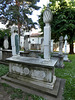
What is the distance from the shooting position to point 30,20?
11.5 metres

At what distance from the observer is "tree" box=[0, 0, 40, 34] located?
996 centimetres

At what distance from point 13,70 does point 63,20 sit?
3.75m

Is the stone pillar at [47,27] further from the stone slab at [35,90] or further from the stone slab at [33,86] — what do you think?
the stone slab at [35,90]

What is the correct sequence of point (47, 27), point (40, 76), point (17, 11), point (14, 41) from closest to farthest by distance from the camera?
1. point (47, 27)
2. point (40, 76)
3. point (14, 41)
4. point (17, 11)

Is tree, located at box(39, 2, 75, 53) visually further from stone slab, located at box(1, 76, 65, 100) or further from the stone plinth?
stone slab, located at box(1, 76, 65, 100)

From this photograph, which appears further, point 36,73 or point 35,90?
point 36,73

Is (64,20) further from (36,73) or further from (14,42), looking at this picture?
(36,73)

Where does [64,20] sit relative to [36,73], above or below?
above

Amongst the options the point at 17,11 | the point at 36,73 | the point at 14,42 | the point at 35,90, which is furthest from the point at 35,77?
the point at 17,11

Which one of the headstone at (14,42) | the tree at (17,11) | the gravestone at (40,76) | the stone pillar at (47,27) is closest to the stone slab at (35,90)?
the gravestone at (40,76)

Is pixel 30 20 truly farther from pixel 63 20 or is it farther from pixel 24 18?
pixel 63 20

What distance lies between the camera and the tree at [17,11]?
392 inches

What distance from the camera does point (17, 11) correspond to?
9.95 m

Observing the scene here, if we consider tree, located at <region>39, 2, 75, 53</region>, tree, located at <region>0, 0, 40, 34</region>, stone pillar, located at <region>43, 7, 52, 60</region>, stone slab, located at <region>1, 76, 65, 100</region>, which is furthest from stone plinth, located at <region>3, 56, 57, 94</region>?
tree, located at <region>0, 0, 40, 34</region>
